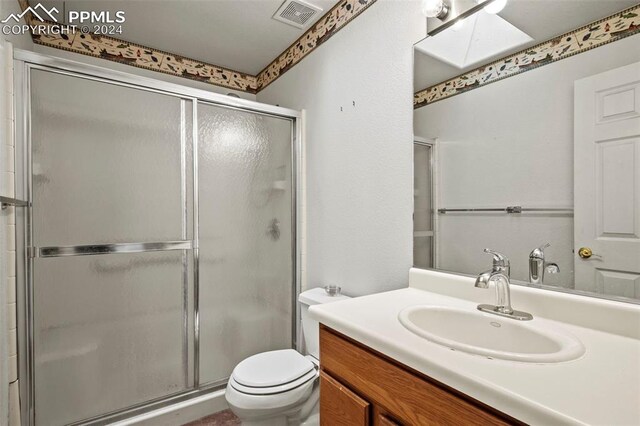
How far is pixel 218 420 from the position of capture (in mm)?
1797

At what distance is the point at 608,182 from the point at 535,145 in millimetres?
225

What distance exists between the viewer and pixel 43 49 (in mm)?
1967

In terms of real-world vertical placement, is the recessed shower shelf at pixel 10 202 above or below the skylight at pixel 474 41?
below

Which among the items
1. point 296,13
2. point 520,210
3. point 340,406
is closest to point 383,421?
point 340,406

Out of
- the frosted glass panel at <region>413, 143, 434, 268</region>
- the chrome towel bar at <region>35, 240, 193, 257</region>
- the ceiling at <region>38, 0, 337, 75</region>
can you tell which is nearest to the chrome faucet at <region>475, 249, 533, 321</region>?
the frosted glass panel at <region>413, 143, 434, 268</region>

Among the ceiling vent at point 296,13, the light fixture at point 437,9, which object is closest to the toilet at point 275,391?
the light fixture at point 437,9

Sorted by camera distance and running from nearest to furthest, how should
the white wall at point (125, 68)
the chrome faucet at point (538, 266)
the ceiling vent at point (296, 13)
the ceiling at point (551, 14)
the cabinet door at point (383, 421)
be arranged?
the cabinet door at point (383, 421) → the ceiling at point (551, 14) → the chrome faucet at point (538, 266) → the ceiling vent at point (296, 13) → the white wall at point (125, 68)

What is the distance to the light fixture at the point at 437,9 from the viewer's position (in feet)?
4.09

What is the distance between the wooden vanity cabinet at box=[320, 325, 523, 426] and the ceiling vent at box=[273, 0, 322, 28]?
5.85ft

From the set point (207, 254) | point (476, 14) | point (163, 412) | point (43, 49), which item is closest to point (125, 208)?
point (207, 254)

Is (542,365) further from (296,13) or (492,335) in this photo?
(296,13)

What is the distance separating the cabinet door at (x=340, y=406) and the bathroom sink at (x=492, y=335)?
257 mm

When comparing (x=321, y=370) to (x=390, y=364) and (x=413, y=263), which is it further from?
(x=413, y=263)

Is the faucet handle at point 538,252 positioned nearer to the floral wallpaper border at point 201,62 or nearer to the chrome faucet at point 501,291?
the chrome faucet at point 501,291
